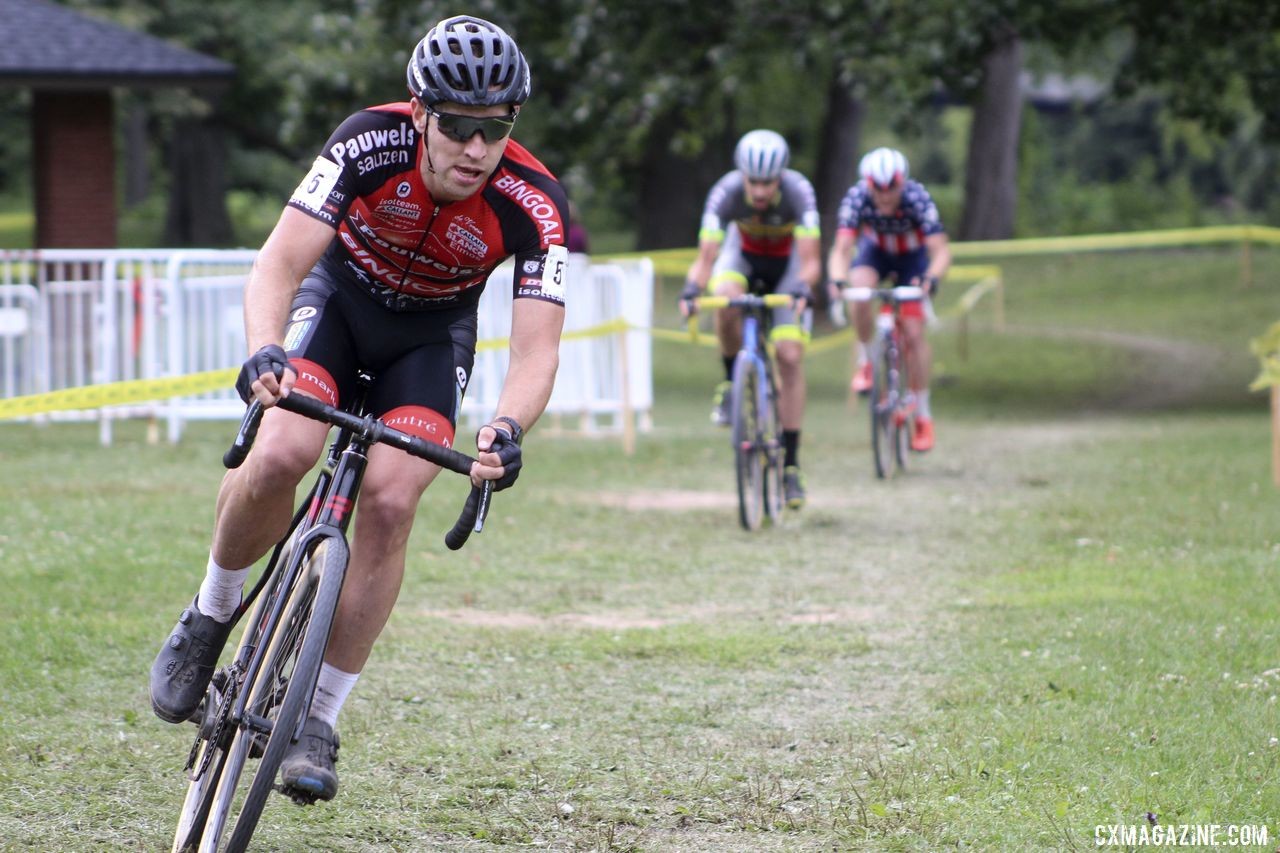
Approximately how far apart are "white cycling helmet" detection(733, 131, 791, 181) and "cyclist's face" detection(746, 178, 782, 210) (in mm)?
47

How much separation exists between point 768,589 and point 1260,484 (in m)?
4.94

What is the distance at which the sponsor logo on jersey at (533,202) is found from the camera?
4.80 meters

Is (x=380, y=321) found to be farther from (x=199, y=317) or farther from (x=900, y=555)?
(x=199, y=317)

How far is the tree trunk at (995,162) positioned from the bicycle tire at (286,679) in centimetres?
3014

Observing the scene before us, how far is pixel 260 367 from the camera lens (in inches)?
159

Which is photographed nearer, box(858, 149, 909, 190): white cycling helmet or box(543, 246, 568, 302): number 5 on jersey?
box(543, 246, 568, 302): number 5 on jersey

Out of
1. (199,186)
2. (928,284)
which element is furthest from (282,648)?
(199,186)

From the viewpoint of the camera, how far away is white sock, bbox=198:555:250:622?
4.74 m

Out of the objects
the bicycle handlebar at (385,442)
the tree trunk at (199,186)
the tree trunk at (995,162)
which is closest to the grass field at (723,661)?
the bicycle handlebar at (385,442)

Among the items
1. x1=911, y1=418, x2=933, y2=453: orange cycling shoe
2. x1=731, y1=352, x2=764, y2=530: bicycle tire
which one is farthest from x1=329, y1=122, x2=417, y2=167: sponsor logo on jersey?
x1=911, y1=418, x2=933, y2=453: orange cycling shoe

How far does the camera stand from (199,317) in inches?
550

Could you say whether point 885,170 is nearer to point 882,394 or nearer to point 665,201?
point 882,394

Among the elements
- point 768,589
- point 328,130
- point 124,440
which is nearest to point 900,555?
point 768,589

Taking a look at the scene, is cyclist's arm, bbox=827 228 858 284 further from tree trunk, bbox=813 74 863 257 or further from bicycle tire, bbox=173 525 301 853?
tree trunk, bbox=813 74 863 257
